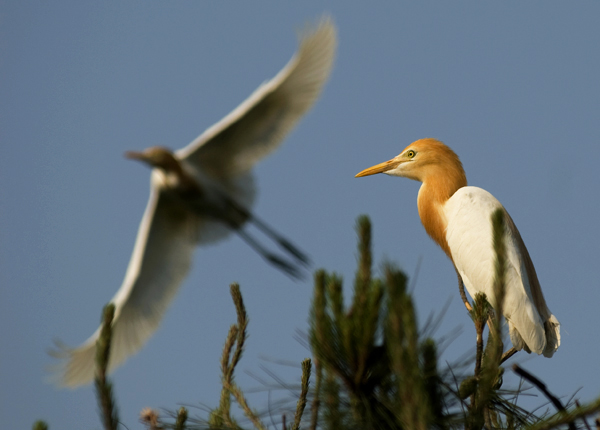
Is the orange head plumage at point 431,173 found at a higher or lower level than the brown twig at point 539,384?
higher

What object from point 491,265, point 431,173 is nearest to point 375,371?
point 491,265

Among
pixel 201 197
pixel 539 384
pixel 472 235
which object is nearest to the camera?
pixel 539 384

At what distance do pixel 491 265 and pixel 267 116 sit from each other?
2.78 m

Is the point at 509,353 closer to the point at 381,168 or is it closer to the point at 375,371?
the point at 381,168

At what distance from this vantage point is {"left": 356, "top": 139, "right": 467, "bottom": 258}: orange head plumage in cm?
559

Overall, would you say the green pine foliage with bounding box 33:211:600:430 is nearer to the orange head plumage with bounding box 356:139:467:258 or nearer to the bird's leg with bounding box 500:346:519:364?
the bird's leg with bounding box 500:346:519:364

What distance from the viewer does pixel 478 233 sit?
502cm

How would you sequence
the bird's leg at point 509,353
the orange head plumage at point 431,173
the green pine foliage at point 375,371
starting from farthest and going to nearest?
the orange head plumage at point 431,173 → the bird's leg at point 509,353 → the green pine foliage at point 375,371

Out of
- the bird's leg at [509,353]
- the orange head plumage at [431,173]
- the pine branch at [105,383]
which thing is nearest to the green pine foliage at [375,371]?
the pine branch at [105,383]

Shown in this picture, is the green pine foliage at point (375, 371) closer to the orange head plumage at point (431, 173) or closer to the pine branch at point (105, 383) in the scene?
the pine branch at point (105, 383)

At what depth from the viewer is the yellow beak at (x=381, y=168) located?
5.87 metres

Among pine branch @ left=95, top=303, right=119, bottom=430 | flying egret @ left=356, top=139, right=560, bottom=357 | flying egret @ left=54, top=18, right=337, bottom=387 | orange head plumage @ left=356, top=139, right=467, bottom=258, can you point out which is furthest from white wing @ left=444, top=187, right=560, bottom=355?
pine branch @ left=95, top=303, right=119, bottom=430

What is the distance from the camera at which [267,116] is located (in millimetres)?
2951

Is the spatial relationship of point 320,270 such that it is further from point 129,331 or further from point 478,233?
point 478,233
